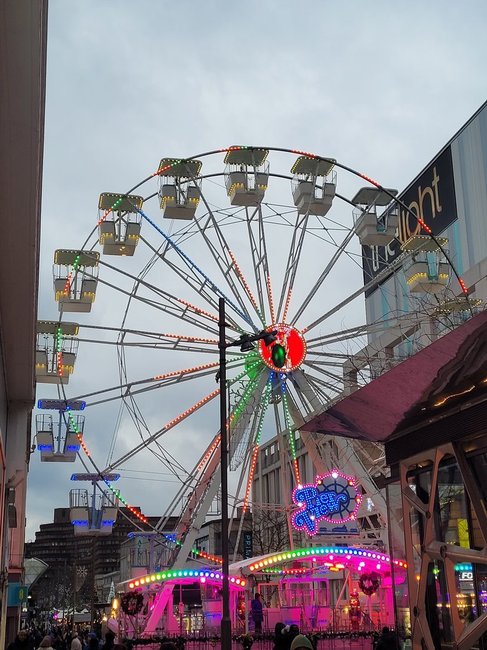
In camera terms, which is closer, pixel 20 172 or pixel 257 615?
pixel 20 172

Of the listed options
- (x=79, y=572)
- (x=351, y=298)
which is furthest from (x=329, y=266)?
(x=79, y=572)

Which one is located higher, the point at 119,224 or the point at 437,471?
the point at 119,224

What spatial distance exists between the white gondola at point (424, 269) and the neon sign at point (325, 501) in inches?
251

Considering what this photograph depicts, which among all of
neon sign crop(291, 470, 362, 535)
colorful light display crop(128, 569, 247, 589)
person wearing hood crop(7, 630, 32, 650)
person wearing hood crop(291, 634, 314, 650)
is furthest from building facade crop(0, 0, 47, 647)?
neon sign crop(291, 470, 362, 535)

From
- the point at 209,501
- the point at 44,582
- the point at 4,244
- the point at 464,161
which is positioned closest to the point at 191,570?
the point at 209,501

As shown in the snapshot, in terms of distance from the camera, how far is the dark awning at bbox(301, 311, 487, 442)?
803cm

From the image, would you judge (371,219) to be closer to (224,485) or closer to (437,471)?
(224,485)

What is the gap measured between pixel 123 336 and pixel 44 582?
124 meters

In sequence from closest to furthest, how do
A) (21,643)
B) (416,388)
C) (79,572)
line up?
1. (416,388)
2. (21,643)
3. (79,572)

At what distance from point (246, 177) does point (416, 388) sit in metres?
17.5

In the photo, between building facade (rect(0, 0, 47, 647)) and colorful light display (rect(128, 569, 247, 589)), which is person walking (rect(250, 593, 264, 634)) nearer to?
colorful light display (rect(128, 569, 247, 589))

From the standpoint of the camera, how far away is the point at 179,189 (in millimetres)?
25422

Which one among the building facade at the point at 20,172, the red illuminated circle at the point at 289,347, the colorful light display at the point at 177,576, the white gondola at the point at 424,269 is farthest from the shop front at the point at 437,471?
the white gondola at the point at 424,269

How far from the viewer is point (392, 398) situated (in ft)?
31.8
